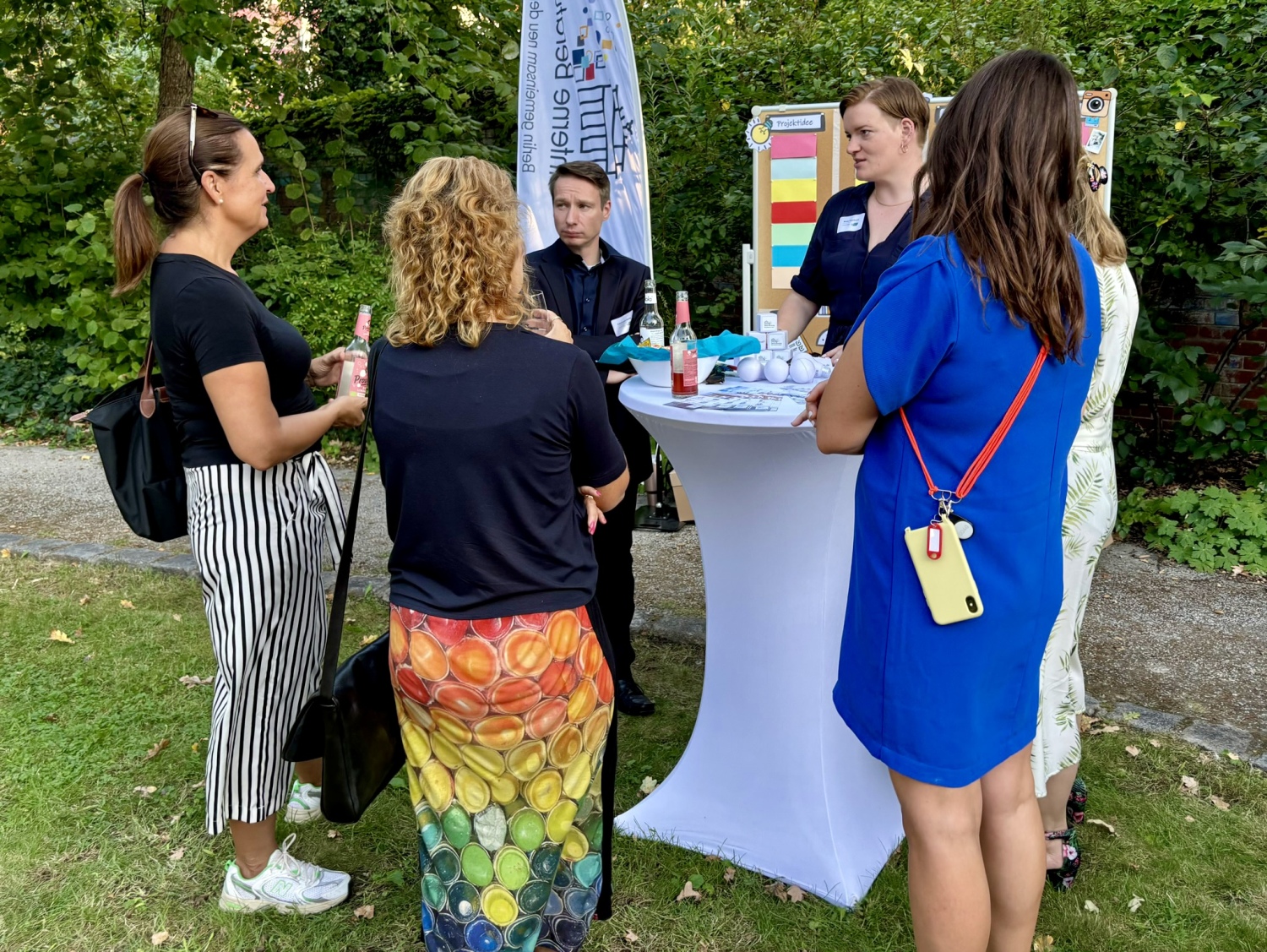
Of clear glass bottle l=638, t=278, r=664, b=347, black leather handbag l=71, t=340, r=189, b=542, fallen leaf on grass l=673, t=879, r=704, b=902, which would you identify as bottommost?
fallen leaf on grass l=673, t=879, r=704, b=902

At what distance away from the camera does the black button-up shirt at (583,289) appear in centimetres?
334

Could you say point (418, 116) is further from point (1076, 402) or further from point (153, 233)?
point (1076, 402)

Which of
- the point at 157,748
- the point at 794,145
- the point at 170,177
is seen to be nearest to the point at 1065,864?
the point at 170,177

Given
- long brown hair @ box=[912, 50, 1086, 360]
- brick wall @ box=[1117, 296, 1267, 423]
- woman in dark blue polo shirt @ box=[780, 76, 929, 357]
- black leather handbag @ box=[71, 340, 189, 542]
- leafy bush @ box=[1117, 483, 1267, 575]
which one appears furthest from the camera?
brick wall @ box=[1117, 296, 1267, 423]

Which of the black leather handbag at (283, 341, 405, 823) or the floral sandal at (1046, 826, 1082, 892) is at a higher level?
the black leather handbag at (283, 341, 405, 823)

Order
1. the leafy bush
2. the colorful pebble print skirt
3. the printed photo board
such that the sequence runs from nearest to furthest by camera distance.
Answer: the colorful pebble print skirt, the leafy bush, the printed photo board

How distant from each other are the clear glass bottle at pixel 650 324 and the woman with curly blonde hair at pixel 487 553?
3.59ft

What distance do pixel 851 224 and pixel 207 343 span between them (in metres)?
2.02

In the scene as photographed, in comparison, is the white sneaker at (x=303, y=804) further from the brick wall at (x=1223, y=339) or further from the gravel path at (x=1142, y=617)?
the brick wall at (x=1223, y=339)

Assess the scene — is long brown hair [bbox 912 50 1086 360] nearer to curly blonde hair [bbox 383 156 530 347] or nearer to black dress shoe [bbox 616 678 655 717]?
curly blonde hair [bbox 383 156 530 347]

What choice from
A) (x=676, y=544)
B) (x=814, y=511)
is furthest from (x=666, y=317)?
(x=814, y=511)

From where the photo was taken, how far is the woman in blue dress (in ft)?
5.08

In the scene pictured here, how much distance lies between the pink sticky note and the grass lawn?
2.69 m

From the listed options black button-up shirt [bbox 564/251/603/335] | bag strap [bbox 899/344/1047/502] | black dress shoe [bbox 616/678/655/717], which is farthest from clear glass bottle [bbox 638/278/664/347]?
bag strap [bbox 899/344/1047/502]
